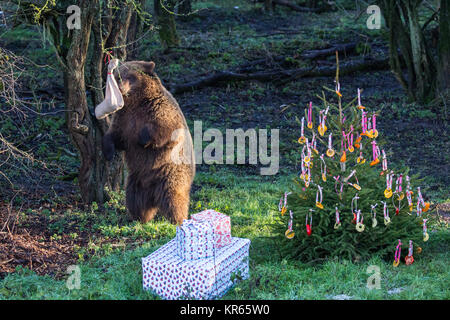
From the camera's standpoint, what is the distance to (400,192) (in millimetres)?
5656

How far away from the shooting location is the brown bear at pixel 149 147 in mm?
7270

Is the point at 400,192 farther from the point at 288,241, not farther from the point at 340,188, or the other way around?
the point at 288,241

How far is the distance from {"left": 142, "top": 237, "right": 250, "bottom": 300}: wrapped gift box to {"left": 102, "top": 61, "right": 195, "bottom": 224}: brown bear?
223 cm

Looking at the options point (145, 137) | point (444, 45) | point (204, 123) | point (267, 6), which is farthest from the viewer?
point (267, 6)

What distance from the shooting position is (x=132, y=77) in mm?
7348

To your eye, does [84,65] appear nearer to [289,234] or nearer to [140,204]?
[140,204]

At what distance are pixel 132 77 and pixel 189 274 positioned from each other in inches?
134

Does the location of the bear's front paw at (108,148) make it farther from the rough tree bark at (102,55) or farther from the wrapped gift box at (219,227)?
the wrapped gift box at (219,227)

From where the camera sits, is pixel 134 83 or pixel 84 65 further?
pixel 84 65

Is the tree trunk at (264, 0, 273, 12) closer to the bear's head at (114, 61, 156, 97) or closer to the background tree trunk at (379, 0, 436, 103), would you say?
the background tree trunk at (379, 0, 436, 103)

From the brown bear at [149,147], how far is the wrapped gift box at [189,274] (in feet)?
7.32

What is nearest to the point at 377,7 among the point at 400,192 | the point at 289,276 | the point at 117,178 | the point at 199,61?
the point at 199,61

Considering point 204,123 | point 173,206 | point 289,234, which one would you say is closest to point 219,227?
point 289,234

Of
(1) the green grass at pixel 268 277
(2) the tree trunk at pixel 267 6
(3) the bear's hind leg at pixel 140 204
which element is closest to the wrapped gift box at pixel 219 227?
(1) the green grass at pixel 268 277
